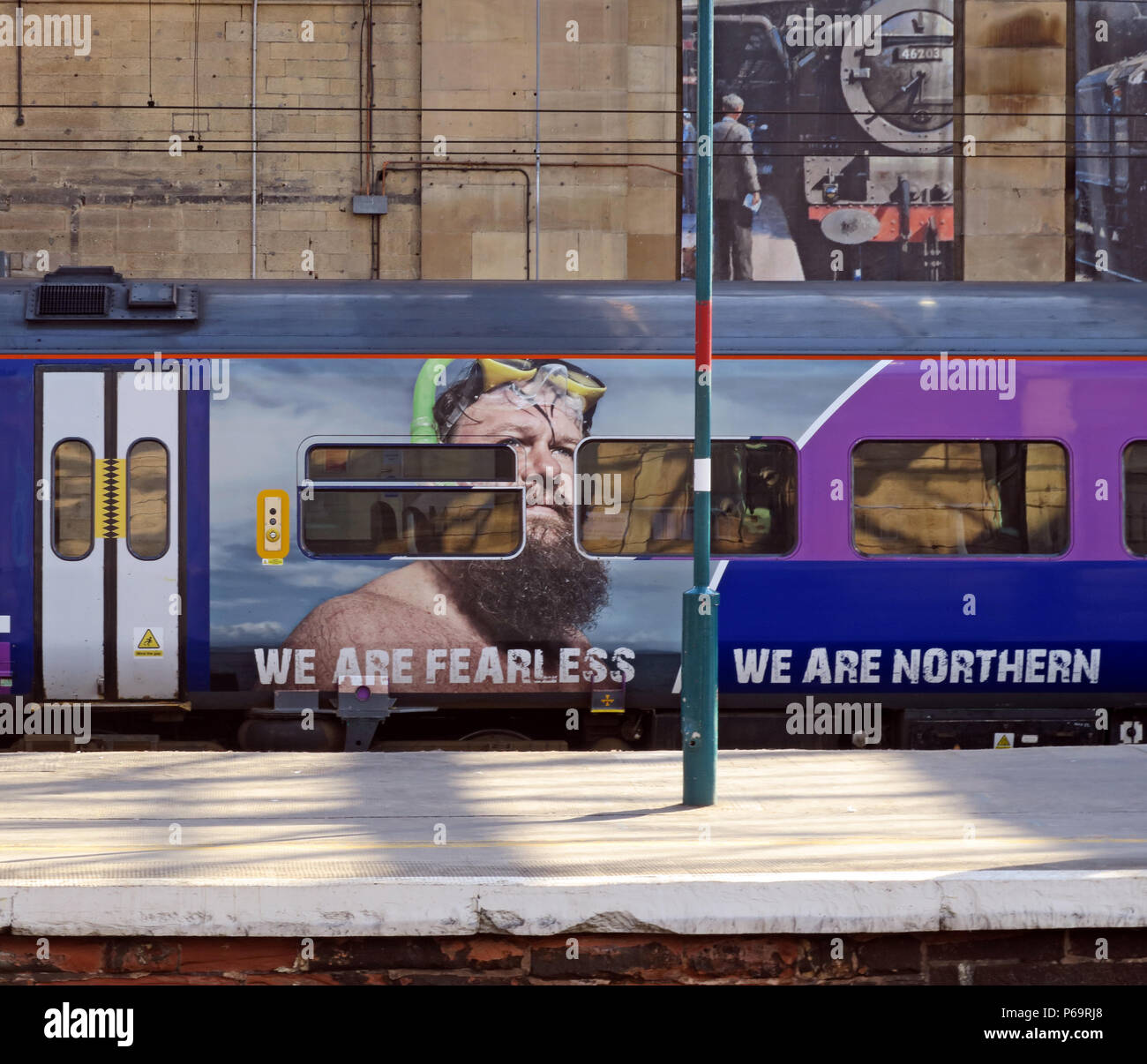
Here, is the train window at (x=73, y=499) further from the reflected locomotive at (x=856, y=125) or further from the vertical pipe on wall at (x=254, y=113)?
the reflected locomotive at (x=856, y=125)

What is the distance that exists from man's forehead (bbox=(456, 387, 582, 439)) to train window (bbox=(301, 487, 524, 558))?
42 centimetres

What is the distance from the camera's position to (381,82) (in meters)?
19.0

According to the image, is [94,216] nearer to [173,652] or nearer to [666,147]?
[666,147]

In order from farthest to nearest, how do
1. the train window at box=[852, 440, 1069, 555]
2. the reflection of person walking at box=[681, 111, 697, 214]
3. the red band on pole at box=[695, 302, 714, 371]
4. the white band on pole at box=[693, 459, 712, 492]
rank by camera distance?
1. the reflection of person walking at box=[681, 111, 697, 214]
2. the train window at box=[852, 440, 1069, 555]
3. the white band on pole at box=[693, 459, 712, 492]
4. the red band on pole at box=[695, 302, 714, 371]

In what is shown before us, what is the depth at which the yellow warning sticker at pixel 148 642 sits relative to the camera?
9250 mm

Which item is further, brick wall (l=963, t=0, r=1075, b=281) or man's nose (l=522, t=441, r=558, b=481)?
brick wall (l=963, t=0, r=1075, b=281)

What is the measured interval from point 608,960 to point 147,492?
17.3ft

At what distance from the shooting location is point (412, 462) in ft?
30.7

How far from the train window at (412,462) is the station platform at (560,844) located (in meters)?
1.95

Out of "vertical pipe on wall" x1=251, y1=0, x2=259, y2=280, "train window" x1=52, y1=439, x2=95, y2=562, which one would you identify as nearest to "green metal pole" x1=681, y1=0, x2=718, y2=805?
"train window" x1=52, y1=439, x2=95, y2=562

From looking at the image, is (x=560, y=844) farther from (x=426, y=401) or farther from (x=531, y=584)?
(x=426, y=401)

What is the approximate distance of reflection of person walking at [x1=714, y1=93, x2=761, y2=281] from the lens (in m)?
19.2

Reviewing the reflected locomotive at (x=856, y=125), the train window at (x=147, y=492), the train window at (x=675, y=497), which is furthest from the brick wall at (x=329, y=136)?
the train window at (x=675, y=497)

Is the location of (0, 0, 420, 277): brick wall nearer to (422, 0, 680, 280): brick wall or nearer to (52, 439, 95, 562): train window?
(422, 0, 680, 280): brick wall
